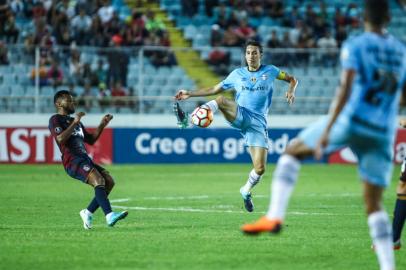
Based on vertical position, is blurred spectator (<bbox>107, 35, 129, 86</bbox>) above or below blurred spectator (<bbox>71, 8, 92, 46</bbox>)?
below

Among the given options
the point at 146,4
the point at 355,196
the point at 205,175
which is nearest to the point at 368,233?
the point at 355,196

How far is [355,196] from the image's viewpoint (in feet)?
59.2

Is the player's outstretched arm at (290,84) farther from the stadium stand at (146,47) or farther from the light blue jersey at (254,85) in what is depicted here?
the stadium stand at (146,47)

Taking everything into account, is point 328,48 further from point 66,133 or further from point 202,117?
point 66,133

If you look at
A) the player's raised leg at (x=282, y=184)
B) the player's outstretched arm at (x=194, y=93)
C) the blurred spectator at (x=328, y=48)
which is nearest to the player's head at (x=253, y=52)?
the player's outstretched arm at (x=194, y=93)

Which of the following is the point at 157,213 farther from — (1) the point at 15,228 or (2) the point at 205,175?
(2) the point at 205,175

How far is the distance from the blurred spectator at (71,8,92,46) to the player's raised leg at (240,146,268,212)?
13595 mm

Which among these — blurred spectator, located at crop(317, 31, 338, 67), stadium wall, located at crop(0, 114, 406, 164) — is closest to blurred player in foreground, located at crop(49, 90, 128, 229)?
stadium wall, located at crop(0, 114, 406, 164)

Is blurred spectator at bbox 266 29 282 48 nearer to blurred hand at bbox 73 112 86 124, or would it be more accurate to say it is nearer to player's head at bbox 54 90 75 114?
player's head at bbox 54 90 75 114

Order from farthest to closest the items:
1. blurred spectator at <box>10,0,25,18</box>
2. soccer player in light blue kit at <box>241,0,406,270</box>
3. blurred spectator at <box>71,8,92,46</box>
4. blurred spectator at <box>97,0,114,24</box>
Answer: blurred spectator at <box>97,0,114,24</box>
blurred spectator at <box>10,0,25,18</box>
blurred spectator at <box>71,8,92,46</box>
soccer player in light blue kit at <box>241,0,406,270</box>

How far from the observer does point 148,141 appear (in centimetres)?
2666

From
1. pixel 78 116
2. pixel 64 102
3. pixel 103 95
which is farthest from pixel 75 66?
pixel 78 116

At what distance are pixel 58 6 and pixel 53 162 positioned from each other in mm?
5039

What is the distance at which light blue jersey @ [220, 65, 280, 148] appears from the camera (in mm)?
14828
